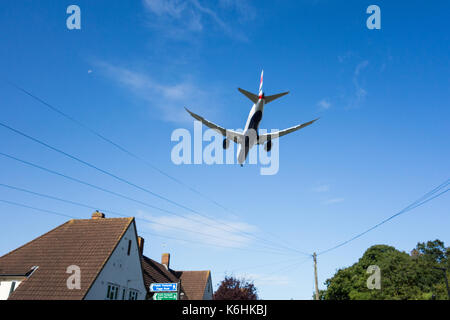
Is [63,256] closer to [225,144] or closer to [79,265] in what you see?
[79,265]

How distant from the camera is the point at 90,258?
28.2 metres

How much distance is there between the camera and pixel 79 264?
27.8m

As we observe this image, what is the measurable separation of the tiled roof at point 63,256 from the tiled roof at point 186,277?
12227 mm

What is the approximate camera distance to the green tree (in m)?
61.2

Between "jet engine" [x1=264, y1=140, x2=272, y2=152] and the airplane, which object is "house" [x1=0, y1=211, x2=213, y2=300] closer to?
the airplane

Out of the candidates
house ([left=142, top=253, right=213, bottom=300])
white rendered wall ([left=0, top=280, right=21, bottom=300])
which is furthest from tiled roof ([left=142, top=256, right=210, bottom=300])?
white rendered wall ([left=0, top=280, right=21, bottom=300])

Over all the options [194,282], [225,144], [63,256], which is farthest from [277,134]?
[194,282]

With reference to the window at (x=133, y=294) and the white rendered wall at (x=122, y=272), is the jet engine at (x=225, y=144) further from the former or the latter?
the window at (x=133, y=294)

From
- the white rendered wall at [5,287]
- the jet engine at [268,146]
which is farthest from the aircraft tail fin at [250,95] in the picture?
the white rendered wall at [5,287]

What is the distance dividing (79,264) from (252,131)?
1906 cm

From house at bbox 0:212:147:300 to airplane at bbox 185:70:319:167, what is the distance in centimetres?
1491

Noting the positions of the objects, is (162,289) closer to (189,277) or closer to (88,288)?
(88,288)

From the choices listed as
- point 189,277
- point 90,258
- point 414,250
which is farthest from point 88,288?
point 414,250
